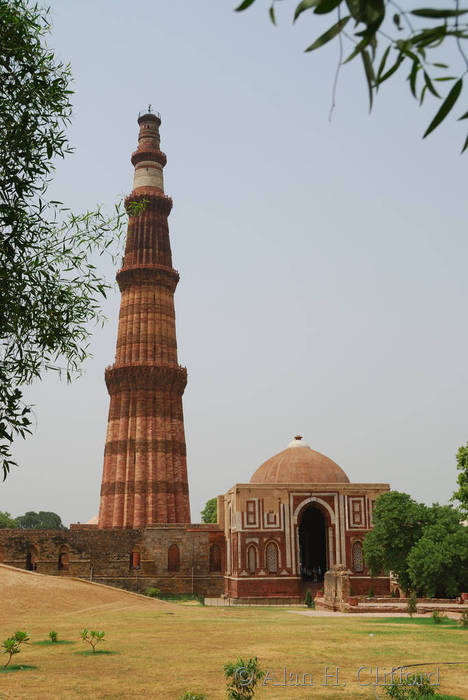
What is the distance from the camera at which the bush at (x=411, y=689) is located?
11.0 meters

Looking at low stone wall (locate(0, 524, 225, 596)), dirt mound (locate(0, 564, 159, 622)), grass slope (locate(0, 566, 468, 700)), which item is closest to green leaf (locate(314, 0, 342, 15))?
grass slope (locate(0, 566, 468, 700))

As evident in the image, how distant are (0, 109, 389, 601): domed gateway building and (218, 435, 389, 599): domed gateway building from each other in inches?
2.3

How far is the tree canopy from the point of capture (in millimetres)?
29234

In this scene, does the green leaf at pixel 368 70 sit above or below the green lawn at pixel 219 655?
above

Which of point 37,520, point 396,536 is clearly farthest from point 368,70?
point 37,520

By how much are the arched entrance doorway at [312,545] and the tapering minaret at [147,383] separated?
846 cm

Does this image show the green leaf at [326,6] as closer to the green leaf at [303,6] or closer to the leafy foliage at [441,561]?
the green leaf at [303,6]

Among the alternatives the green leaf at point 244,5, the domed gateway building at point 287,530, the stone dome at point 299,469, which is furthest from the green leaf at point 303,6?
the stone dome at point 299,469

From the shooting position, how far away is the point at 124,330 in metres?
50.3

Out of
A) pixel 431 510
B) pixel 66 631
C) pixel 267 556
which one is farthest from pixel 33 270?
pixel 267 556

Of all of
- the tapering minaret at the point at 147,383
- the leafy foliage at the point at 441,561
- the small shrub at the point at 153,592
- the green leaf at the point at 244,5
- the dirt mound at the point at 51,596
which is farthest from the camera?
the tapering minaret at the point at 147,383

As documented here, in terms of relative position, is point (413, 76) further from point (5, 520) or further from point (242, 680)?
point (5, 520)

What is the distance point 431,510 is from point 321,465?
1112cm

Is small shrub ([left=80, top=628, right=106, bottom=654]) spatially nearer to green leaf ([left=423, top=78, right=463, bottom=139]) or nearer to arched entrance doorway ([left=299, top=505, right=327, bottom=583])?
green leaf ([left=423, top=78, right=463, bottom=139])
